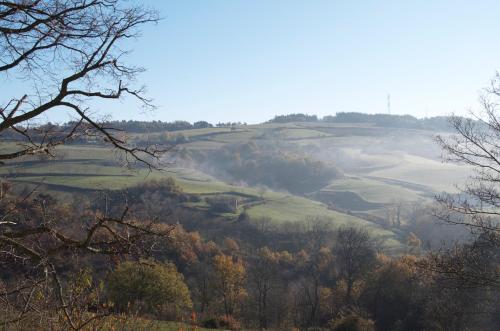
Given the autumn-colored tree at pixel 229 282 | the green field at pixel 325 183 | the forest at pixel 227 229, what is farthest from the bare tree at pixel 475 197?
the autumn-colored tree at pixel 229 282

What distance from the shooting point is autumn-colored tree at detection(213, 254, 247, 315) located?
167 ft

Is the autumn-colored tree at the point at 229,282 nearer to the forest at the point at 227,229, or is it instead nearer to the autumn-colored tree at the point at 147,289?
the forest at the point at 227,229

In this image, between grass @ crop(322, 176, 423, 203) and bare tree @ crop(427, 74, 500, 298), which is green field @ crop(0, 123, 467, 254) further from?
bare tree @ crop(427, 74, 500, 298)

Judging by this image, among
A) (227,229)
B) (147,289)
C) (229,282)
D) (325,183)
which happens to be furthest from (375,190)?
(147,289)

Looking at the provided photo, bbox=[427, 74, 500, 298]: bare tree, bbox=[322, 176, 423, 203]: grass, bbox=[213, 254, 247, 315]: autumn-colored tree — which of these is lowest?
bbox=[213, 254, 247, 315]: autumn-colored tree

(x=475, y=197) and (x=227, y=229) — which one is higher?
(x=475, y=197)

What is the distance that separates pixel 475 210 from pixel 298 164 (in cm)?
13886

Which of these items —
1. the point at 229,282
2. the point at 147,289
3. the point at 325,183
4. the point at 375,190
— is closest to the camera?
the point at 147,289

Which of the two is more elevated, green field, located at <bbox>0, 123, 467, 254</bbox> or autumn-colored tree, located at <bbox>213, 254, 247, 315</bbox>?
green field, located at <bbox>0, 123, 467, 254</bbox>

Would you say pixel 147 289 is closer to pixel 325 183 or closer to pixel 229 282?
pixel 229 282

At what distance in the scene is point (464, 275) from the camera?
12.8 m

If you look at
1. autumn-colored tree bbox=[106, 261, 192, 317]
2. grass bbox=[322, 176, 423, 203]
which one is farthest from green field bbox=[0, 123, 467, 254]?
autumn-colored tree bbox=[106, 261, 192, 317]

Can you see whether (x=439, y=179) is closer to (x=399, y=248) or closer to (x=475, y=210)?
(x=399, y=248)

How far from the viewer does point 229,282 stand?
52.4 metres
